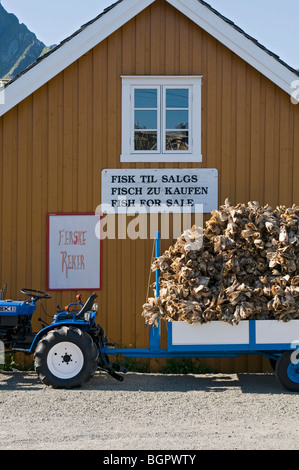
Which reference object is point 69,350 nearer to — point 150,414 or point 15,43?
point 150,414

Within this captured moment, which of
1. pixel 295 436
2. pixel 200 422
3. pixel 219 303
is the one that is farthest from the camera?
pixel 219 303

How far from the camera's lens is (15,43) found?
125688 mm

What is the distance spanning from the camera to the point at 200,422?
783 cm

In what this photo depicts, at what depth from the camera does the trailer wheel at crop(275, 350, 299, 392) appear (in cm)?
952

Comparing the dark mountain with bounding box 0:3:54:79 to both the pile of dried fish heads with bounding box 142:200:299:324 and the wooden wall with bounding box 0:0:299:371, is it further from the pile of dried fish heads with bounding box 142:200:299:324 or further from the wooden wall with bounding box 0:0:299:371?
the pile of dried fish heads with bounding box 142:200:299:324

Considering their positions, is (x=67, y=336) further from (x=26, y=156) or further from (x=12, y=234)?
(x=26, y=156)

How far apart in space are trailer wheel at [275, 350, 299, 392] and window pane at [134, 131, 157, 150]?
4188 millimetres

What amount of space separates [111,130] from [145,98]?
0.80 m

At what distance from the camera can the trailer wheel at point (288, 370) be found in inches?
375

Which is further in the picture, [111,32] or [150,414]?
[111,32]

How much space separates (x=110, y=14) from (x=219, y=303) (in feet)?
16.8

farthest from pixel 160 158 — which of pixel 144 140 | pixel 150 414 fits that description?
pixel 150 414

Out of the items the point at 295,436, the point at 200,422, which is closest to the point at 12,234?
the point at 200,422

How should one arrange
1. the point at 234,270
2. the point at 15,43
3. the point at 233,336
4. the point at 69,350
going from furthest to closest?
the point at 15,43 < the point at 234,270 < the point at 69,350 < the point at 233,336
